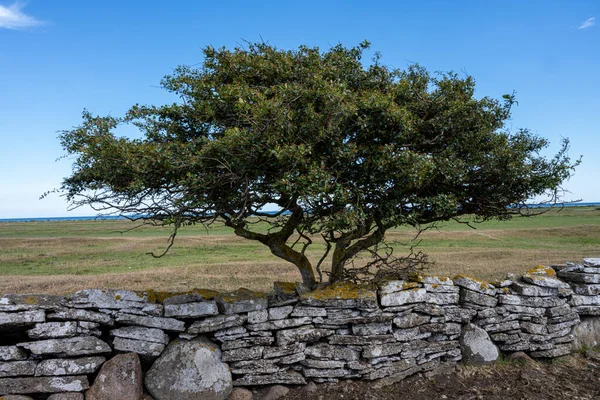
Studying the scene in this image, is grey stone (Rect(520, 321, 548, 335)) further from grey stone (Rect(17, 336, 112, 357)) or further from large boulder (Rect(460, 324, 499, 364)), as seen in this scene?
grey stone (Rect(17, 336, 112, 357))

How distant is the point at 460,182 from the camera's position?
8.48 m

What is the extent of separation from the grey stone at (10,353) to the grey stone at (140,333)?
151 centimetres

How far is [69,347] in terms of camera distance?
7.48m

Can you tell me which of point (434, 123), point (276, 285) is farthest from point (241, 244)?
point (434, 123)

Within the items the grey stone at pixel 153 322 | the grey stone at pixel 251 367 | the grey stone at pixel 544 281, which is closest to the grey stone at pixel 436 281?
the grey stone at pixel 544 281

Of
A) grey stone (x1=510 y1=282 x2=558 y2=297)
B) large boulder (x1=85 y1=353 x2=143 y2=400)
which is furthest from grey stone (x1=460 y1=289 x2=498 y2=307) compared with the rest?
large boulder (x1=85 y1=353 x2=143 y2=400)

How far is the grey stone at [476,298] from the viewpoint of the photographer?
951 cm

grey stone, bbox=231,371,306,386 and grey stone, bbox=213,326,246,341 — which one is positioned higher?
grey stone, bbox=213,326,246,341

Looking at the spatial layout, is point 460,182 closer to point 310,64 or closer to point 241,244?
point 310,64

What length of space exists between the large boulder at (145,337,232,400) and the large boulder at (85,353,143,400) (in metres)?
0.25

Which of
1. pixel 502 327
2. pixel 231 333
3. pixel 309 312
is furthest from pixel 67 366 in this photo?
pixel 502 327

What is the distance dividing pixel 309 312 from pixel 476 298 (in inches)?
156

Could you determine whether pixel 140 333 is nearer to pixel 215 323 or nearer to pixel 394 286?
pixel 215 323

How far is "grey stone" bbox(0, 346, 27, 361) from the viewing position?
7.33 m
